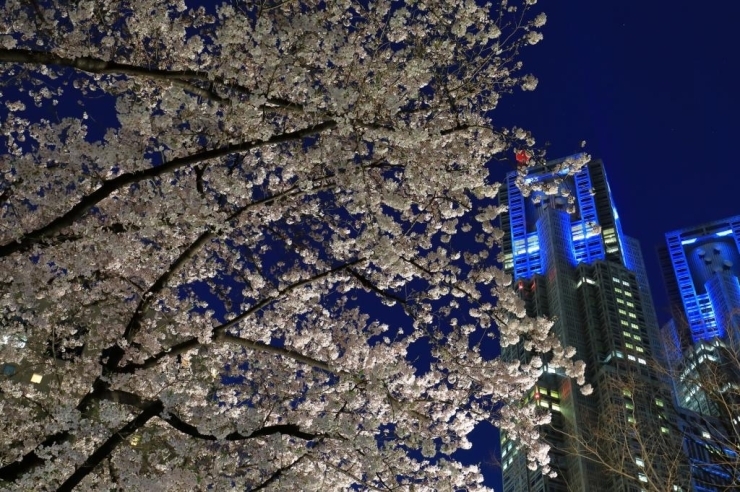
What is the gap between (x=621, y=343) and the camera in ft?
169

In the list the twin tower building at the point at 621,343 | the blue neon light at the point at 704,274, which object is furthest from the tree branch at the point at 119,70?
the blue neon light at the point at 704,274

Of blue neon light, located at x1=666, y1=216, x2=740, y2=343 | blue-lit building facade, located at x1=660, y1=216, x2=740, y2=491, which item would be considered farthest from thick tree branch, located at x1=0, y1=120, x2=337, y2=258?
blue neon light, located at x1=666, y1=216, x2=740, y2=343

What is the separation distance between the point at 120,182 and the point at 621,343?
5168 cm

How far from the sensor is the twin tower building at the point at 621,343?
25.9 ft

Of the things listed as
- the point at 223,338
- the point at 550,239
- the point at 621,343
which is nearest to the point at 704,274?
the point at 550,239

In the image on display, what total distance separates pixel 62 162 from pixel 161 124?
125cm

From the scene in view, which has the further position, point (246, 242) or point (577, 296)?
point (577, 296)

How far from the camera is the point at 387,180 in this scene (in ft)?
27.4

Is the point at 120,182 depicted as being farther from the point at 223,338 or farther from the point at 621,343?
the point at 621,343

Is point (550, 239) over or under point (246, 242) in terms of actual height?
over

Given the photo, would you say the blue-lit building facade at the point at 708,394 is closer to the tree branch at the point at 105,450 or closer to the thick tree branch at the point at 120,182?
the thick tree branch at the point at 120,182

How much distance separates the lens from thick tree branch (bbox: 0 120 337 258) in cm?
562

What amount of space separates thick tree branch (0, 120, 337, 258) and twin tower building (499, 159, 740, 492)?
341cm

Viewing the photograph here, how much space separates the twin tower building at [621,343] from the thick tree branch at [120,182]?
134 inches
